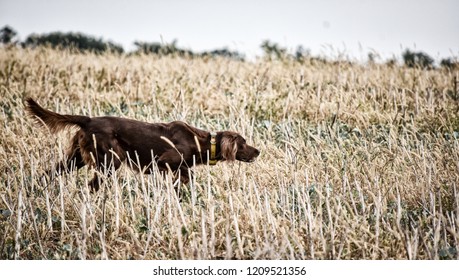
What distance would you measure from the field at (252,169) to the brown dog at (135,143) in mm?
135

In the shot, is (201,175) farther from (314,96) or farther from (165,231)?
(314,96)

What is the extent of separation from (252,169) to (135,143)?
3.36 ft

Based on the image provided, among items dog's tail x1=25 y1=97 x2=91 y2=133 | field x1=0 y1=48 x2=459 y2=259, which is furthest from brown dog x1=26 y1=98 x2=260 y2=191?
field x1=0 y1=48 x2=459 y2=259

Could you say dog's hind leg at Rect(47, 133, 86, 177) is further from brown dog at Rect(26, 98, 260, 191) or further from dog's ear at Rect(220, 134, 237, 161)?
dog's ear at Rect(220, 134, 237, 161)

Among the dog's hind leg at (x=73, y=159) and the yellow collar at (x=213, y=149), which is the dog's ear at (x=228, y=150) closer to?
the yellow collar at (x=213, y=149)

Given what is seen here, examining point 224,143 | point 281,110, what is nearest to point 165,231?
point 224,143

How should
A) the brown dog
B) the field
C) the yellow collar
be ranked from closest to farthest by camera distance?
the field → the brown dog → the yellow collar

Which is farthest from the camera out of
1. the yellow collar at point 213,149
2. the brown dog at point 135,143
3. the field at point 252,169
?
the yellow collar at point 213,149

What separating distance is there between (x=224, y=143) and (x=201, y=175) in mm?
378

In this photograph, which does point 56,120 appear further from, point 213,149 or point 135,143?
point 213,149

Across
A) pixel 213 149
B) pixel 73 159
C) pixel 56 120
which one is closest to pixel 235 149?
pixel 213 149

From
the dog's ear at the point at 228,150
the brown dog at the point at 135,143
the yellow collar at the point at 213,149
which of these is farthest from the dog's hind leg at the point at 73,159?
the dog's ear at the point at 228,150

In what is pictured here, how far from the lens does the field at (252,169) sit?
2316 mm

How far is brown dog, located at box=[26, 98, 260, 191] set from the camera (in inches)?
130
